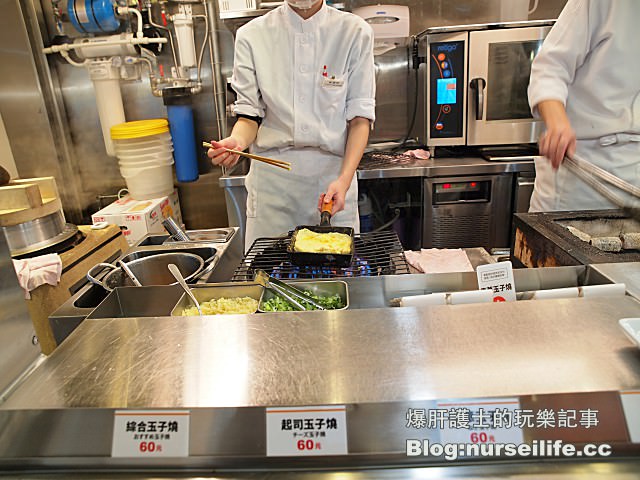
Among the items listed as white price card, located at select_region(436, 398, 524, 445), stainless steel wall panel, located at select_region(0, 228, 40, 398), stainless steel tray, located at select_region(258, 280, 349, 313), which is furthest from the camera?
stainless steel tray, located at select_region(258, 280, 349, 313)

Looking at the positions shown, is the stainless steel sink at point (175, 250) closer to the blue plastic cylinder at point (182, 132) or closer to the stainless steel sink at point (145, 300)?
the stainless steel sink at point (145, 300)

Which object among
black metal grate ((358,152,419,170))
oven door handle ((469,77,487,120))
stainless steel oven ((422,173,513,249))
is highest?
oven door handle ((469,77,487,120))

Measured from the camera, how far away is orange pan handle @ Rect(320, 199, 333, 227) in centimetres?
169

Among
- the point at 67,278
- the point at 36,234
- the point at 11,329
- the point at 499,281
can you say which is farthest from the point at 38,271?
the point at 499,281

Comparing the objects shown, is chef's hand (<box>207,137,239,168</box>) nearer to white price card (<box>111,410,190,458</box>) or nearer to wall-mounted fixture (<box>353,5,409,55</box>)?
white price card (<box>111,410,190,458</box>)

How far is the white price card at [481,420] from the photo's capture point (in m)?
0.70

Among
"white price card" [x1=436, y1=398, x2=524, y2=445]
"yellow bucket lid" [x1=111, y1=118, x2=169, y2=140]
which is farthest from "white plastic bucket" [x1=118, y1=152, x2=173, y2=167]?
"white price card" [x1=436, y1=398, x2=524, y2=445]

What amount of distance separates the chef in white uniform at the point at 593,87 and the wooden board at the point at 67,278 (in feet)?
7.56

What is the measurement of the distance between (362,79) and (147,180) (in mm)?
2237

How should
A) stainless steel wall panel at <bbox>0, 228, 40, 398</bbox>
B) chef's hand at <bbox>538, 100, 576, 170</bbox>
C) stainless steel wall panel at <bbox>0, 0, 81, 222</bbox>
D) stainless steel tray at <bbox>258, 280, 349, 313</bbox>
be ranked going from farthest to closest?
stainless steel wall panel at <bbox>0, 0, 81, 222</bbox>
chef's hand at <bbox>538, 100, 576, 170</bbox>
stainless steel tray at <bbox>258, 280, 349, 313</bbox>
stainless steel wall panel at <bbox>0, 228, 40, 398</bbox>

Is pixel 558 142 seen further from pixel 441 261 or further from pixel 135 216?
pixel 135 216

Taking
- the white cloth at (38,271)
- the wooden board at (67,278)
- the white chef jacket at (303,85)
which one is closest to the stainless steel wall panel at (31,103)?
the wooden board at (67,278)

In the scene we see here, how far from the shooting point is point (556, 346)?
2.61 ft

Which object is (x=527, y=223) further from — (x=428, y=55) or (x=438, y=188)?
(x=428, y=55)
